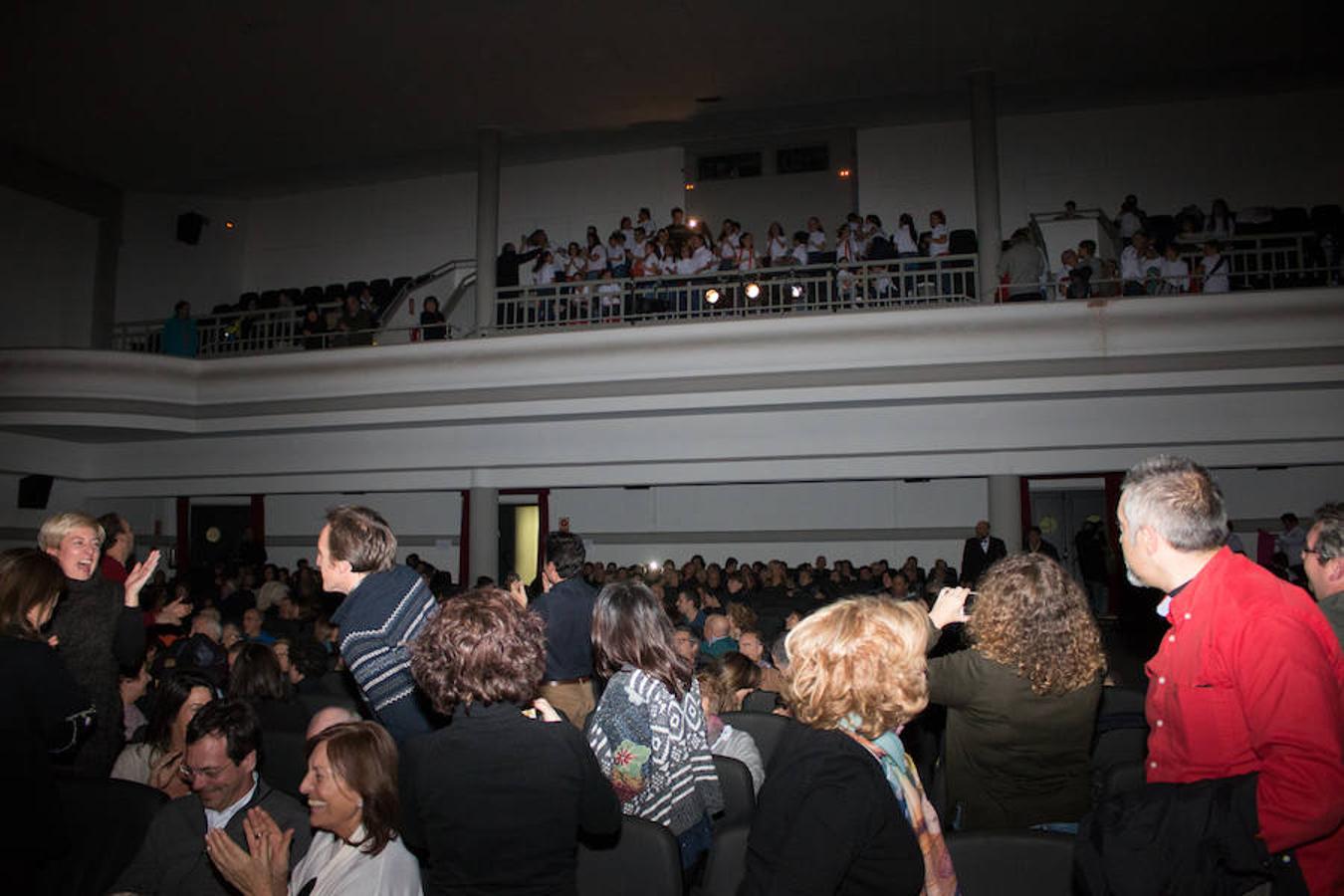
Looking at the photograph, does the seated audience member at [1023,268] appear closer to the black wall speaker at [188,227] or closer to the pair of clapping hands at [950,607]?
the pair of clapping hands at [950,607]

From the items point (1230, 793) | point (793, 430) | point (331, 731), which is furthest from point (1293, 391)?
point (331, 731)

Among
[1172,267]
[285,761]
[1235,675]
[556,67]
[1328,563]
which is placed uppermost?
[556,67]

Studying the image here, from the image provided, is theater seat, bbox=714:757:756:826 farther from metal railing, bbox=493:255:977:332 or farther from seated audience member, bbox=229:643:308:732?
metal railing, bbox=493:255:977:332

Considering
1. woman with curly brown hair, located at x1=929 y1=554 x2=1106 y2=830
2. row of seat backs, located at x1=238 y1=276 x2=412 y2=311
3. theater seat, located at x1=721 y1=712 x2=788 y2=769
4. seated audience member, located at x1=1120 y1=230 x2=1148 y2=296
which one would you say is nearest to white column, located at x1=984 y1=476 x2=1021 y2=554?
seated audience member, located at x1=1120 y1=230 x2=1148 y2=296

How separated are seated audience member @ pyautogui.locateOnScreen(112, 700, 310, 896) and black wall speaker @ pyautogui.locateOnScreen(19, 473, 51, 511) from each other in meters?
11.6

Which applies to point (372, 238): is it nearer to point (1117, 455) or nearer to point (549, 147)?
point (549, 147)

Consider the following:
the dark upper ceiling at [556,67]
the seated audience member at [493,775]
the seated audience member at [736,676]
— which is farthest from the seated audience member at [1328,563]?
the dark upper ceiling at [556,67]

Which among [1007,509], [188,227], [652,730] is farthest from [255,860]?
[188,227]

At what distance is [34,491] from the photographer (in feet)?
39.4

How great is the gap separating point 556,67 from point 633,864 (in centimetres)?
1022

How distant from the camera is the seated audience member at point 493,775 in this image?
1.89 m

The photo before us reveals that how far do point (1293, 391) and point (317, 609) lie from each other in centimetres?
967

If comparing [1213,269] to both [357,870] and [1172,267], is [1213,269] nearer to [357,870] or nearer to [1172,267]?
[1172,267]

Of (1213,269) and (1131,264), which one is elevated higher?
(1131,264)
